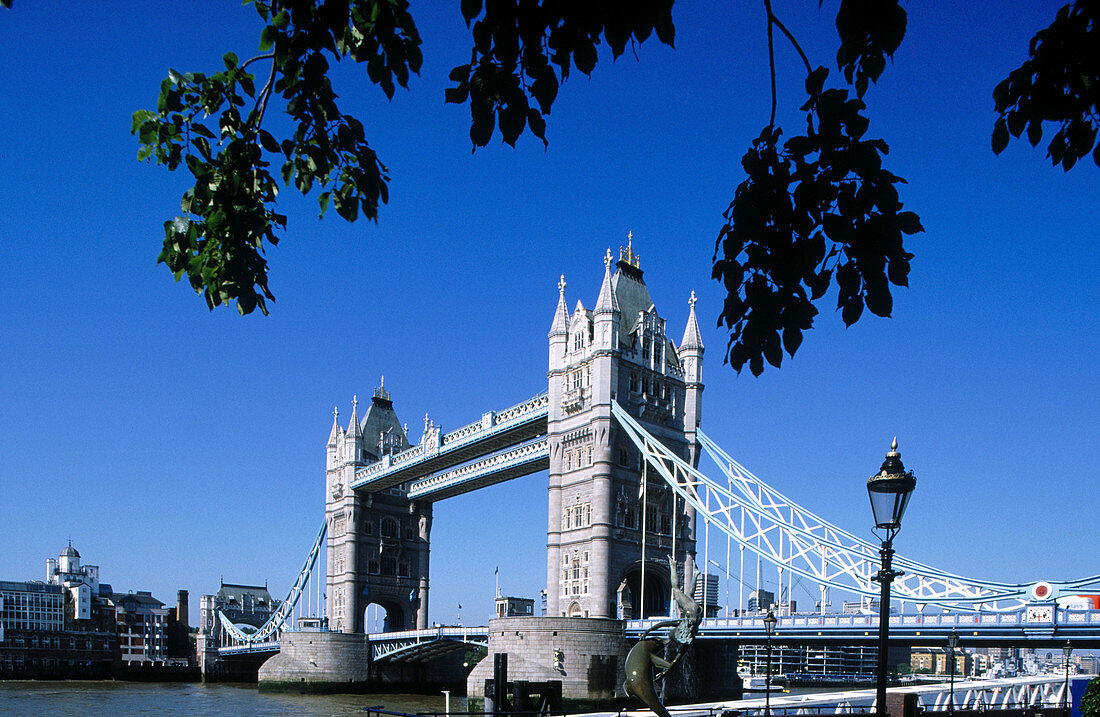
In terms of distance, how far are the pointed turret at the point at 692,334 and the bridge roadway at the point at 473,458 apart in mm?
6999

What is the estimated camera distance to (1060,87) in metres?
4.42

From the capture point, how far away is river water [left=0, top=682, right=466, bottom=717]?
45906 millimetres

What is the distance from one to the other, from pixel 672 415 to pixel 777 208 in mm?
44815

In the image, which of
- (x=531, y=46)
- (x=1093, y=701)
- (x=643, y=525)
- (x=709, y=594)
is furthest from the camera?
(x=709, y=594)

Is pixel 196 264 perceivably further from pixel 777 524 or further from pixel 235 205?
pixel 777 524

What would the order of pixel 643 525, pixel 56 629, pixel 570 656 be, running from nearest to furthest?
pixel 570 656 < pixel 643 525 < pixel 56 629

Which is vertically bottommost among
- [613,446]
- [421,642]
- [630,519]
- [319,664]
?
[319,664]

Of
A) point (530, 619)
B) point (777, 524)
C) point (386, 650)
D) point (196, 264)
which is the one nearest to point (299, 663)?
point (386, 650)

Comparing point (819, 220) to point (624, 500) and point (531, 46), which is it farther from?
point (624, 500)

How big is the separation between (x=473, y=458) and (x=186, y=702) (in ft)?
63.4

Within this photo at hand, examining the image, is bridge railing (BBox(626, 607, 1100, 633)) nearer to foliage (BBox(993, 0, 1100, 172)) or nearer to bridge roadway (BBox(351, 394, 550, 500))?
bridge roadway (BBox(351, 394, 550, 500))

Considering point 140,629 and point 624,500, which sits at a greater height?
point 624,500

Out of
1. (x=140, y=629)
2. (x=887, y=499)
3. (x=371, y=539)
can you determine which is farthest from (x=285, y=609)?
(x=887, y=499)

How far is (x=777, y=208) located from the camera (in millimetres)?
4289
